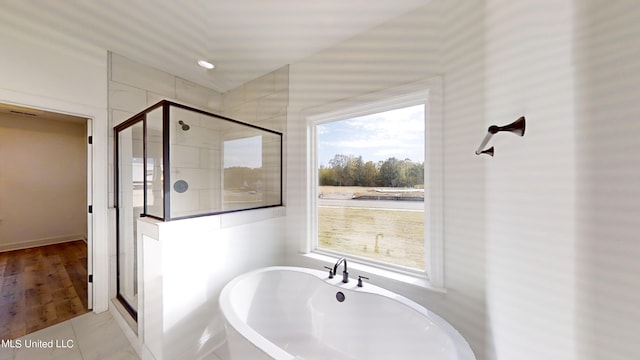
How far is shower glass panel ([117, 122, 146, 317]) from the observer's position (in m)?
1.98

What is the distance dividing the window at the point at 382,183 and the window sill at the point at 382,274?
3 centimetres

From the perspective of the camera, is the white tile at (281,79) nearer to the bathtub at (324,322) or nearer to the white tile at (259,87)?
the white tile at (259,87)

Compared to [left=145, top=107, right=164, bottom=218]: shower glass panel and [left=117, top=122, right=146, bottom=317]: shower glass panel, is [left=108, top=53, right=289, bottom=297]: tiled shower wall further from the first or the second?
[left=145, top=107, right=164, bottom=218]: shower glass panel

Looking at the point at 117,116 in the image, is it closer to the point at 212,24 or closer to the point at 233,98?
the point at 233,98

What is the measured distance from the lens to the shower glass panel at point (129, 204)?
1.98 m

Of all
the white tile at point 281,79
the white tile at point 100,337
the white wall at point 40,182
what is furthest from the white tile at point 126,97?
the white wall at point 40,182

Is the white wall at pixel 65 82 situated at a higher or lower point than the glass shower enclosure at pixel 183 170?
higher

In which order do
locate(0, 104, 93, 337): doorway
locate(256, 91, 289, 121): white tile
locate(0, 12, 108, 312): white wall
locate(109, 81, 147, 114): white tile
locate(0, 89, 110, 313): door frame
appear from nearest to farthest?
locate(0, 12, 108, 312): white wall
locate(0, 89, 110, 313): door frame
locate(109, 81, 147, 114): white tile
locate(256, 91, 289, 121): white tile
locate(0, 104, 93, 337): doorway

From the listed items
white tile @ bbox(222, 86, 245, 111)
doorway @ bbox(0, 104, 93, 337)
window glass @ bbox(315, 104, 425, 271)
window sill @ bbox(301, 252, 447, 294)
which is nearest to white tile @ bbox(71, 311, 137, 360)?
doorway @ bbox(0, 104, 93, 337)

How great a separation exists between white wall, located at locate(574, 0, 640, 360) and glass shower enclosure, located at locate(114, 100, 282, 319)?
1.90 metres

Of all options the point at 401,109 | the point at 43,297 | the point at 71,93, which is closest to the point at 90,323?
the point at 43,297

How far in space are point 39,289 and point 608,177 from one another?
4294mm

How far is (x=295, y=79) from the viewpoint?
2213 millimetres

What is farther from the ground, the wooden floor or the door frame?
the door frame
